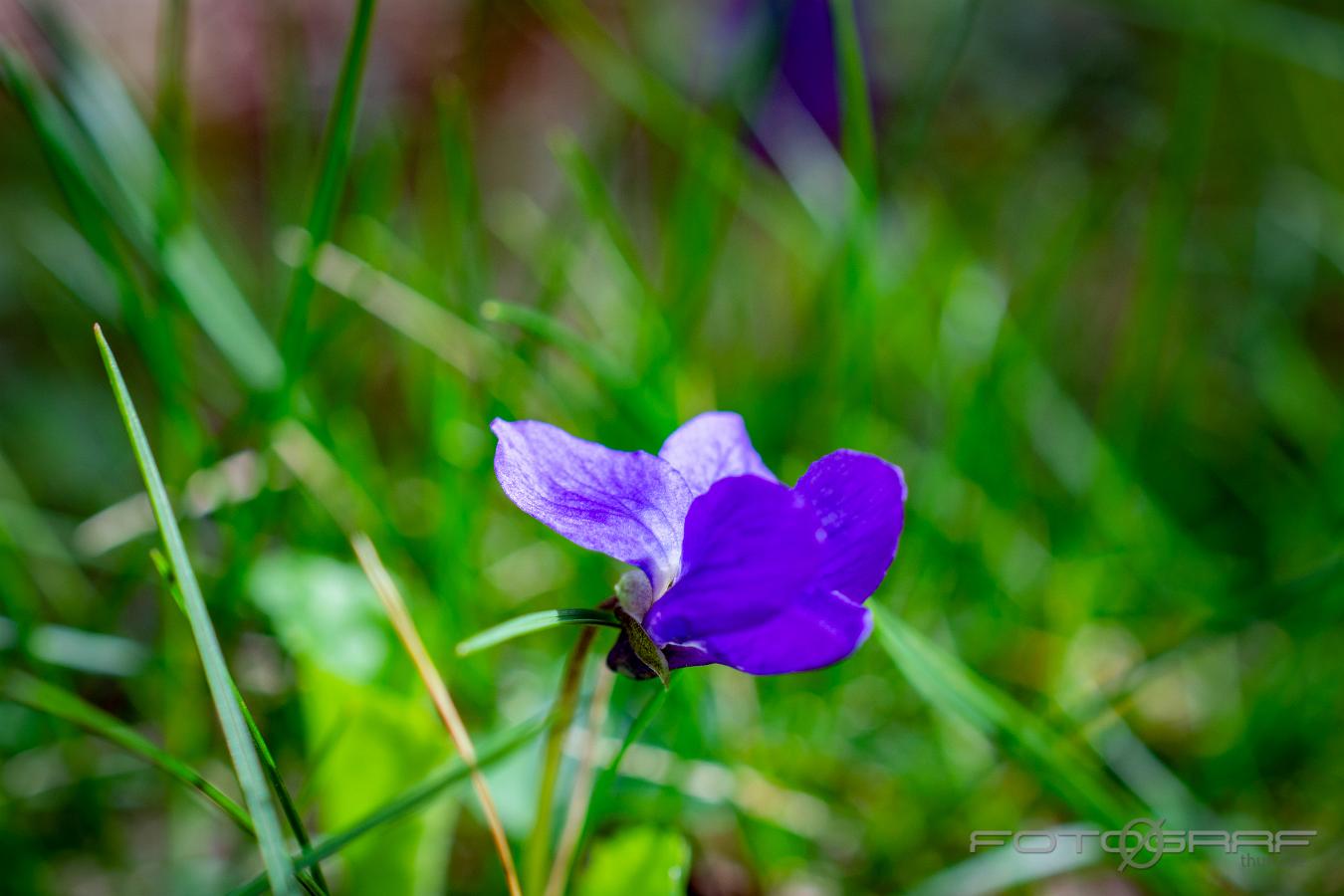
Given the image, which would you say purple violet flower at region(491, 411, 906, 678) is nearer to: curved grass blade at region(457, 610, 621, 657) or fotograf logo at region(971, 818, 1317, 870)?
curved grass blade at region(457, 610, 621, 657)

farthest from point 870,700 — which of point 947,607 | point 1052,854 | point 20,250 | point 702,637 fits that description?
point 20,250

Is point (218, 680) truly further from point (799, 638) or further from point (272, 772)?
point (799, 638)

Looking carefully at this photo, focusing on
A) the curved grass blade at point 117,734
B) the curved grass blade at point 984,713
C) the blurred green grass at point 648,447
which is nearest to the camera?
the curved grass blade at point 117,734

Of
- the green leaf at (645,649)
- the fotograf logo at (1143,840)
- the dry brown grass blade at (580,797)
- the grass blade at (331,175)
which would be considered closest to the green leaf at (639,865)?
the dry brown grass blade at (580,797)

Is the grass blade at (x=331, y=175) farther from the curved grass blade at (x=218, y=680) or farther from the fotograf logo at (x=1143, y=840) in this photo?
the fotograf logo at (x=1143, y=840)

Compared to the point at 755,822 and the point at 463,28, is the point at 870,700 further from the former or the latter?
the point at 463,28

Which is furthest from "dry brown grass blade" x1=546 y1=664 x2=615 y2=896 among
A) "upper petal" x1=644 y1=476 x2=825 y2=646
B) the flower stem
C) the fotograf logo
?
the fotograf logo
